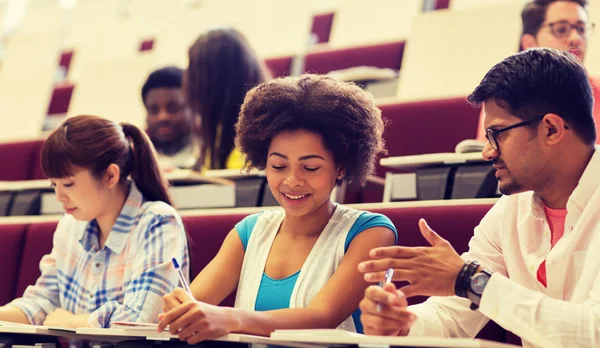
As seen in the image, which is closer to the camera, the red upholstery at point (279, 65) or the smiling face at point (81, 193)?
the smiling face at point (81, 193)

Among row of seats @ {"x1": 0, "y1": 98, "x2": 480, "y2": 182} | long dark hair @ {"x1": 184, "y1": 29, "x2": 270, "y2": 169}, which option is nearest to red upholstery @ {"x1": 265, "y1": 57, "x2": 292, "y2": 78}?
long dark hair @ {"x1": 184, "y1": 29, "x2": 270, "y2": 169}

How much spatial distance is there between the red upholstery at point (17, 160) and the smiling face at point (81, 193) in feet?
1.41

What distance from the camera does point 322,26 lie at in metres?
1.63

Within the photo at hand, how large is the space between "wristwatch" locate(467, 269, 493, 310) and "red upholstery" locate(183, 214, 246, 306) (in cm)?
35

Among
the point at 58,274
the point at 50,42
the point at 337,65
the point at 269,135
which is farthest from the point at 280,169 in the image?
the point at 50,42

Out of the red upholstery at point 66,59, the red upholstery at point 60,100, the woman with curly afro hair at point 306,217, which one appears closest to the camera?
the woman with curly afro hair at point 306,217

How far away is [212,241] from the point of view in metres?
0.85

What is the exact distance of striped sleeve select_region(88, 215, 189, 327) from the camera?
0.75 meters

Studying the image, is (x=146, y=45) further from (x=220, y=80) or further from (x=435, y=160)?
(x=435, y=160)

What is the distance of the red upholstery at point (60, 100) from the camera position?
1.61m

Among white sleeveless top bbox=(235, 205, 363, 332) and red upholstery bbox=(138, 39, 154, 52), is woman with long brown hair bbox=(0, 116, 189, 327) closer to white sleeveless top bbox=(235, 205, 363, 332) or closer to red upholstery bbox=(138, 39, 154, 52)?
white sleeveless top bbox=(235, 205, 363, 332)

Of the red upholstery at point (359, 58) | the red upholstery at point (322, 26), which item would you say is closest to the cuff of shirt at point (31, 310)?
the red upholstery at point (359, 58)

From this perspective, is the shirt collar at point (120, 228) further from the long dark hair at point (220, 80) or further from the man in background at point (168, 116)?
the man in background at point (168, 116)

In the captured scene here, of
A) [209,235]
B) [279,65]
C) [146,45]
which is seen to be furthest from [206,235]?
[146,45]
